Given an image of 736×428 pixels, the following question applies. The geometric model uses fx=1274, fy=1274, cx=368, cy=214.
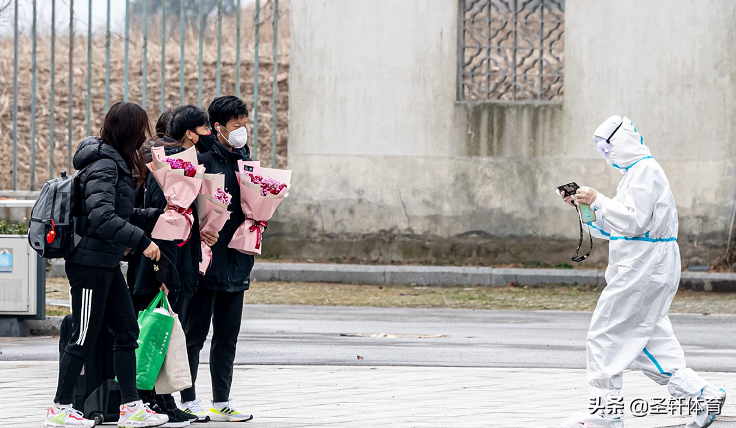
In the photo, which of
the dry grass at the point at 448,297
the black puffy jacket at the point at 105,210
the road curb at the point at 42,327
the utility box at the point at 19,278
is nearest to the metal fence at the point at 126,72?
the dry grass at the point at 448,297

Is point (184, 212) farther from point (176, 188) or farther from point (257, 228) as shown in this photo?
point (257, 228)

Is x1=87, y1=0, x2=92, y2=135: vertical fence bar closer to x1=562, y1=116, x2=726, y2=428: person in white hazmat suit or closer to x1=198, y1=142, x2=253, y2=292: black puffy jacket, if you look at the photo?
x1=198, y1=142, x2=253, y2=292: black puffy jacket

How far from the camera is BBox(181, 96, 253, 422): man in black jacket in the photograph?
7.06 meters

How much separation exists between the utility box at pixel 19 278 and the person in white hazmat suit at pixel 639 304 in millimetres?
5892

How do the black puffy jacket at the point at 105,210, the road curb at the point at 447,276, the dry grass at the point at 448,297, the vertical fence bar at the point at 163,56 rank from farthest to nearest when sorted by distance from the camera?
the vertical fence bar at the point at 163,56 < the road curb at the point at 447,276 < the dry grass at the point at 448,297 < the black puffy jacket at the point at 105,210

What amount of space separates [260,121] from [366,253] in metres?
2.47

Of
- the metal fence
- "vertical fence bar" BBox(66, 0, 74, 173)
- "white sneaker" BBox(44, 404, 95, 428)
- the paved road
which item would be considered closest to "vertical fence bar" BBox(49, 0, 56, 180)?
the metal fence

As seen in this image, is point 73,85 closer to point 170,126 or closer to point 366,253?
point 366,253

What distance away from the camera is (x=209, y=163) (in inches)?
279

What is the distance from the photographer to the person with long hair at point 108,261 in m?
6.52

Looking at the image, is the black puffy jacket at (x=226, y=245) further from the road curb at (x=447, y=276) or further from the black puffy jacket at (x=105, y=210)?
the road curb at (x=447, y=276)

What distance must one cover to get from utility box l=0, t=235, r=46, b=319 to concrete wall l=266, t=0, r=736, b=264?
24.2ft

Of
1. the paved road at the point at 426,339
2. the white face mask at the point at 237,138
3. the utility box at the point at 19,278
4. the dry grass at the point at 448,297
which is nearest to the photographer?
the white face mask at the point at 237,138

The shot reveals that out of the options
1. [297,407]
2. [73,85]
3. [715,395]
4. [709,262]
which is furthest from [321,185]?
[715,395]
